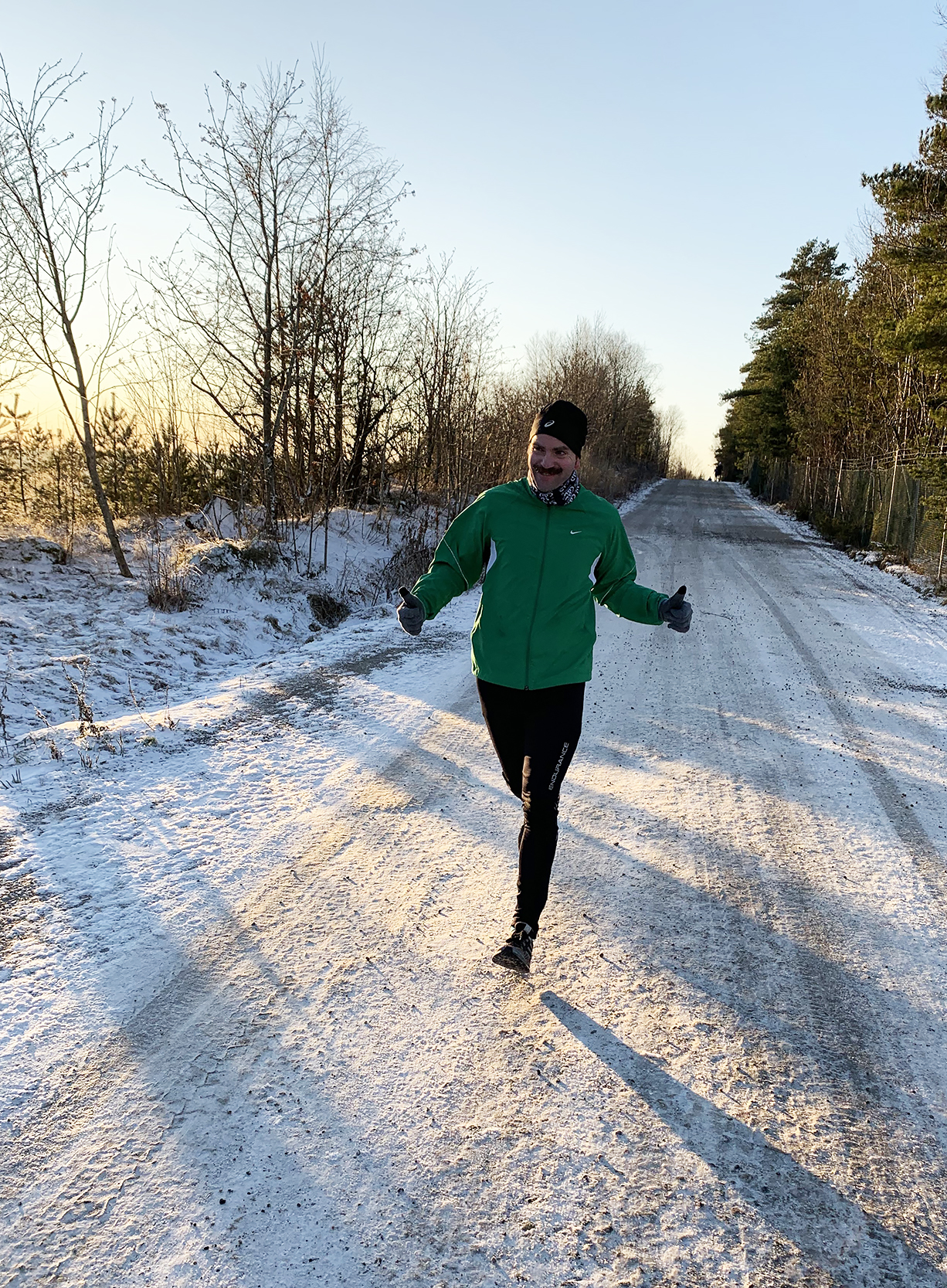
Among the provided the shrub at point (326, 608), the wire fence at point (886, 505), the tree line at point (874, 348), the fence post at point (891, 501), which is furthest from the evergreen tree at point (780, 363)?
the shrub at point (326, 608)

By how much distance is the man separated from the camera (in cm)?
284

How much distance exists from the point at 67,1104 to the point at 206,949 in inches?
29.3

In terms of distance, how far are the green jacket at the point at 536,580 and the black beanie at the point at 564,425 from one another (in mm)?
195

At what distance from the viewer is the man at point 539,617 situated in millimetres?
2836

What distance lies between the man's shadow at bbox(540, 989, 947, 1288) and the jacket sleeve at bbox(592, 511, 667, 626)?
1563mm

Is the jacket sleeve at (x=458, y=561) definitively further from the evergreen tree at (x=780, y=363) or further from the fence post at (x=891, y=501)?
the evergreen tree at (x=780, y=363)

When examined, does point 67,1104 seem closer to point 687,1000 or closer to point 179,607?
point 687,1000

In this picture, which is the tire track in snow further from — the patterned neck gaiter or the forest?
the forest

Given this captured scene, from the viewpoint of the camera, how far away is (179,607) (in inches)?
326

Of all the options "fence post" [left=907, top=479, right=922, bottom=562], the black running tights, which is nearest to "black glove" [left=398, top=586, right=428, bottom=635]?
the black running tights

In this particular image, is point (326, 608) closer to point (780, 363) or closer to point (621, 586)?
point (621, 586)

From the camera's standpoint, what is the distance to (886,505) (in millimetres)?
17109

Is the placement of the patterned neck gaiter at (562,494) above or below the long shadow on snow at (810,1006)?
above

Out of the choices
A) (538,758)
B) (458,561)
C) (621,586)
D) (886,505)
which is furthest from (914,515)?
(538,758)
